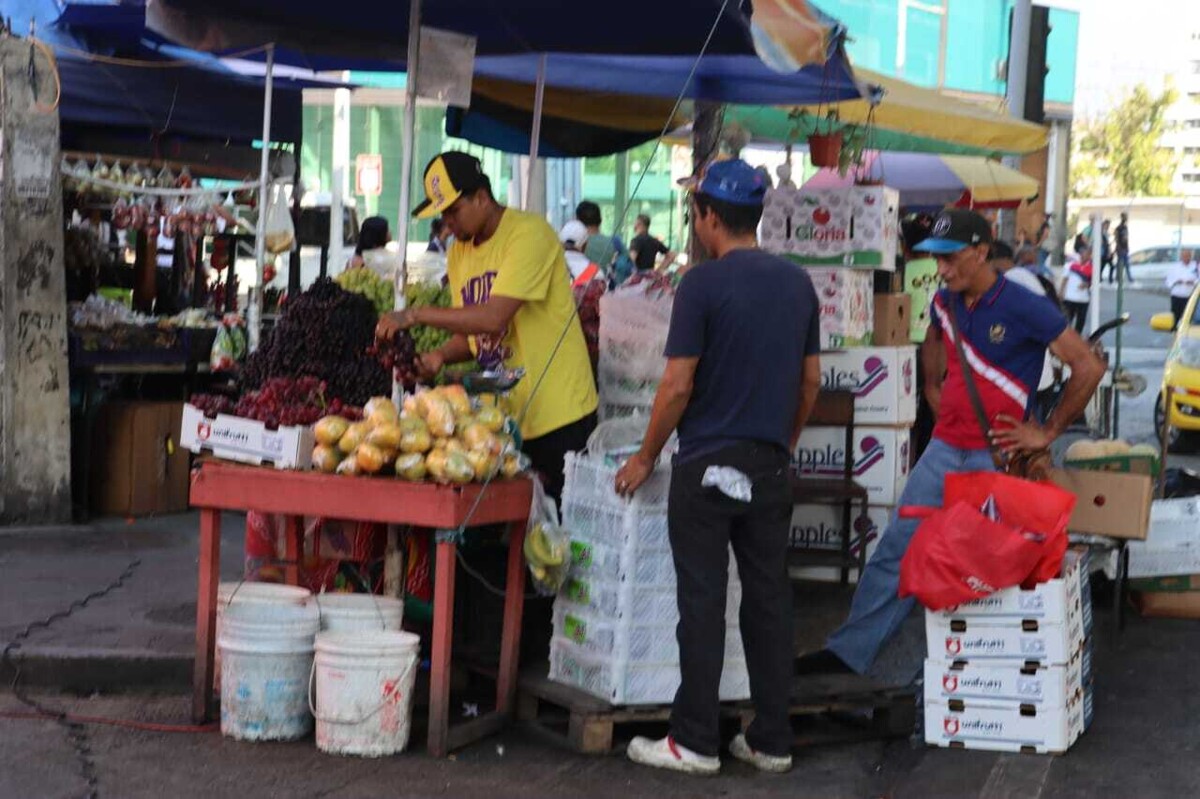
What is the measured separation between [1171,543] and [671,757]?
3718mm

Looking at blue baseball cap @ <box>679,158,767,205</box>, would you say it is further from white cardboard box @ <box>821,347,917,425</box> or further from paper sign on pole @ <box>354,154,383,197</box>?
paper sign on pole @ <box>354,154,383,197</box>

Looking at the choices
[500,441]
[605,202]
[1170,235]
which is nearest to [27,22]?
[500,441]

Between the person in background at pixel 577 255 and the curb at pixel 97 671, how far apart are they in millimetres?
5374

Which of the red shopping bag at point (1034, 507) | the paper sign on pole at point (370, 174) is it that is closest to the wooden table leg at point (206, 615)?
the red shopping bag at point (1034, 507)

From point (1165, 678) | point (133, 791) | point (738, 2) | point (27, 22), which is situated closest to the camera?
point (133, 791)

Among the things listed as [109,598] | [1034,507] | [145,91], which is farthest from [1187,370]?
[109,598]

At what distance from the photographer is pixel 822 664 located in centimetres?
654

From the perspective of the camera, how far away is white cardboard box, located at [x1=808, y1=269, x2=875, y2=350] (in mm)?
8805

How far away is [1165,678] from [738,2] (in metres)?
3.43

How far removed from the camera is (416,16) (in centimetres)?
646

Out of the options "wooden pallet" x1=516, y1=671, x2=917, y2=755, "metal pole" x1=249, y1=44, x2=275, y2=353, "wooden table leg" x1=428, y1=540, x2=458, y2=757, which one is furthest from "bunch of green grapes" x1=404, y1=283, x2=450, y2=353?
"metal pole" x1=249, y1=44, x2=275, y2=353

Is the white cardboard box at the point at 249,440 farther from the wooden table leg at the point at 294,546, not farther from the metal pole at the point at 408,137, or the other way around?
the metal pole at the point at 408,137

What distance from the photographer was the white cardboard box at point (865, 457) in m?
8.83

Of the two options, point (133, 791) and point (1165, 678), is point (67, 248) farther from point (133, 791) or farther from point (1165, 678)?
point (1165, 678)
